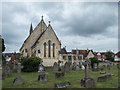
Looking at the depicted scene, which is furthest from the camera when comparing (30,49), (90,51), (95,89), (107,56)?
(107,56)

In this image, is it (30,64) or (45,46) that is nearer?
(30,64)

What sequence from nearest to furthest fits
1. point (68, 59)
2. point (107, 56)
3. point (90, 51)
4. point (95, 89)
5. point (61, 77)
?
point (95, 89)
point (61, 77)
point (68, 59)
point (90, 51)
point (107, 56)

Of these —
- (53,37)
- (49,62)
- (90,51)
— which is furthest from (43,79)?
(90,51)

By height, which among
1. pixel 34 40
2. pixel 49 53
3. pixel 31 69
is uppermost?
pixel 34 40

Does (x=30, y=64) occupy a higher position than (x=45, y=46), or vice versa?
(x=45, y=46)

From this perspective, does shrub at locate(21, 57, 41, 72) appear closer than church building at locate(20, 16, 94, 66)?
Yes

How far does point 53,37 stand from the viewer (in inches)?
1179

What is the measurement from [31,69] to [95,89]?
15.5 meters

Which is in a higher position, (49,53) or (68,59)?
(49,53)

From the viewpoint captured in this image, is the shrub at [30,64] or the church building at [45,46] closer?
the shrub at [30,64]

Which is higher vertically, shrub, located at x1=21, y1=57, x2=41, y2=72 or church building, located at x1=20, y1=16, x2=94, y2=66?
church building, located at x1=20, y1=16, x2=94, y2=66

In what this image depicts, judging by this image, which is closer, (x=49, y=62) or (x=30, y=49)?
(x=49, y=62)

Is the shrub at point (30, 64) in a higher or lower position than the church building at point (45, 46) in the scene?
lower

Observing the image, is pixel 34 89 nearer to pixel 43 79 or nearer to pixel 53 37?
pixel 43 79
